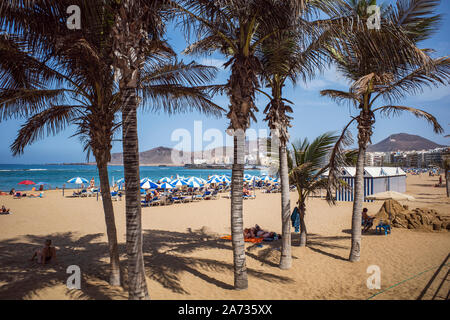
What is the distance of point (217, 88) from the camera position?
302 inches

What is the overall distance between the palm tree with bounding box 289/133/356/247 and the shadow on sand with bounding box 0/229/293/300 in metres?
2.33

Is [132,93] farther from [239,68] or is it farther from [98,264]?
[98,264]

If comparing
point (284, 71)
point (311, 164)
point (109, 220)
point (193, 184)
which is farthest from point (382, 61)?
point (193, 184)

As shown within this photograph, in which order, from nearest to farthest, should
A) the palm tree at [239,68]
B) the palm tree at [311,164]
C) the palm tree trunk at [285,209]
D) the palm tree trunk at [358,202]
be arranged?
the palm tree at [239,68]
the palm tree trunk at [285,209]
the palm tree trunk at [358,202]
the palm tree at [311,164]

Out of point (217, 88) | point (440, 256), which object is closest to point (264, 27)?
point (217, 88)

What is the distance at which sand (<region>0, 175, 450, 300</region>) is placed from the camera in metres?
5.57

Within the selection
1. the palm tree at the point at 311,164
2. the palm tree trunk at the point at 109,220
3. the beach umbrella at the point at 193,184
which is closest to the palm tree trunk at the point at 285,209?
the palm tree at the point at 311,164

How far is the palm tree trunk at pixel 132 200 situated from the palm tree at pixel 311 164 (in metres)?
5.84

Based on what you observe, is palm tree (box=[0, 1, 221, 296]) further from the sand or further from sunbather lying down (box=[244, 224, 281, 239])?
sunbather lying down (box=[244, 224, 281, 239])

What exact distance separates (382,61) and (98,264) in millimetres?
8048

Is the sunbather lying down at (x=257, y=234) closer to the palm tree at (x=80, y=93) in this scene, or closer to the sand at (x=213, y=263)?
the sand at (x=213, y=263)

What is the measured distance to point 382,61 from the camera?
16.7 feet

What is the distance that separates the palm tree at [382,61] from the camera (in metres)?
4.58
